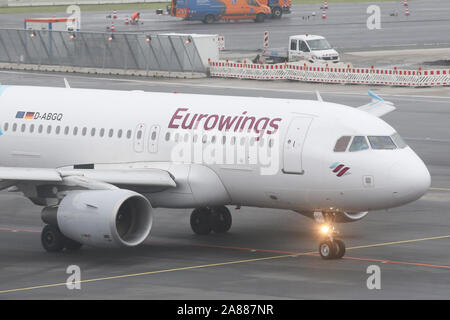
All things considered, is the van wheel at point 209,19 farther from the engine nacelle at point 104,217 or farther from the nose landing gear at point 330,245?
the nose landing gear at point 330,245

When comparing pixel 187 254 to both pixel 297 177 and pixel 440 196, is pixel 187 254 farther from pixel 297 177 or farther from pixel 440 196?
pixel 440 196

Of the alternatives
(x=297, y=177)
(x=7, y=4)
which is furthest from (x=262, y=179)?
(x=7, y=4)

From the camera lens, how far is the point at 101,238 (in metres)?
31.8

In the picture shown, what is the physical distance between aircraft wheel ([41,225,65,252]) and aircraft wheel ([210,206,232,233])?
5357 mm

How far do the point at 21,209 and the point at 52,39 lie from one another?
167 feet

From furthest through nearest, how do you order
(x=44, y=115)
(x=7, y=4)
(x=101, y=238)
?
(x=7, y=4), (x=44, y=115), (x=101, y=238)

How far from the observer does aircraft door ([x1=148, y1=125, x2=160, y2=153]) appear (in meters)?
35.5

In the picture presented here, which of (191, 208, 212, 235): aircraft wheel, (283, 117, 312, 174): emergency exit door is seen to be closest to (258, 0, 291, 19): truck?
(191, 208, 212, 235): aircraft wheel

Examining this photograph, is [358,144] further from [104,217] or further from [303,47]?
[303,47]

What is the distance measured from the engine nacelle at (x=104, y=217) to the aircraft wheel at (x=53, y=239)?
87 cm

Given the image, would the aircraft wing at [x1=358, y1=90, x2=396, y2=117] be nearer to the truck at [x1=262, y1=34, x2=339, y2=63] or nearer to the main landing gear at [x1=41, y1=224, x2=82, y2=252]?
the main landing gear at [x1=41, y1=224, x2=82, y2=252]

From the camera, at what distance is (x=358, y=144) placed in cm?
3231

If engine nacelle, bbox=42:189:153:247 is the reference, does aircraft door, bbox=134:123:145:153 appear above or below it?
above
